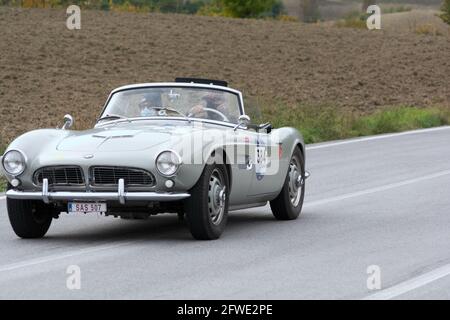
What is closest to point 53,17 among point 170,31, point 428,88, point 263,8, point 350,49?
point 170,31

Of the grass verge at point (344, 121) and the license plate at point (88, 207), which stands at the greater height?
the license plate at point (88, 207)

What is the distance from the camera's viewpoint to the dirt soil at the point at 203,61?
1321 inches

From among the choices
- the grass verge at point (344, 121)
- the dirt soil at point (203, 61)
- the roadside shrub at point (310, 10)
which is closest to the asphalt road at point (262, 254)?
the grass verge at point (344, 121)

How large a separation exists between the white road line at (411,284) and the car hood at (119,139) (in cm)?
270

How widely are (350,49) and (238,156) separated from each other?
38291 millimetres

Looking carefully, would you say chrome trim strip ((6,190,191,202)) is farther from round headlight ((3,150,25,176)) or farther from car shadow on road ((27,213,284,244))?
car shadow on road ((27,213,284,244))

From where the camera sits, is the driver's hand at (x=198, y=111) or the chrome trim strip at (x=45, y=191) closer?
the chrome trim strip at (x=45, y=191)

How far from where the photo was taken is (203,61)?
43.0 meters

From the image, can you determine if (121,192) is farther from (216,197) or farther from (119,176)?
Answer: (216,197)

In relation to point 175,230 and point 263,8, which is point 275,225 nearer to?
point 175,230

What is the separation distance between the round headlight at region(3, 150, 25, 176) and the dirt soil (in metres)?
12.7

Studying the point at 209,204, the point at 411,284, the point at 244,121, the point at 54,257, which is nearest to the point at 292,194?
the point at 244,121

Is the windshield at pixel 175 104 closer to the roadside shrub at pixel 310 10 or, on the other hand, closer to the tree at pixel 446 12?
the tree at pixel 446 12
